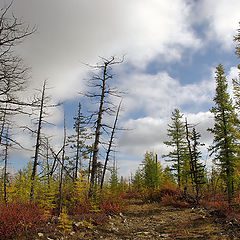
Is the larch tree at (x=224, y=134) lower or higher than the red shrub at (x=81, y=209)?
higher

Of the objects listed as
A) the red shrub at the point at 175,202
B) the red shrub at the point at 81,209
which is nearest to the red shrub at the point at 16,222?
the red shrub at the point at 81,209

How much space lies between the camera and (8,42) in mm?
8031

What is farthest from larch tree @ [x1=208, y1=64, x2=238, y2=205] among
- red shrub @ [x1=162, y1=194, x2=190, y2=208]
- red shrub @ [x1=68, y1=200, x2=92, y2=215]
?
red shrub @ [x1=68, y1=200, x2=92, y2=215]

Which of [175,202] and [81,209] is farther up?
[81,209]

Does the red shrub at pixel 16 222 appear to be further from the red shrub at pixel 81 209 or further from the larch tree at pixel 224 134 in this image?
the larch tree at pixel 224 134

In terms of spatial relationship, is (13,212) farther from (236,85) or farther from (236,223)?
(236,85)

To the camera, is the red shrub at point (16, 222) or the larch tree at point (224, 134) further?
the larch tree at point (224, 134)

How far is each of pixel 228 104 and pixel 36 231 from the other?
62.5 ft

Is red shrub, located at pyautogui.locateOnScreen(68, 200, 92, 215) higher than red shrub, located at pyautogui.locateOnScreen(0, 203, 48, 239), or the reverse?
red shrub, located at pyautogui.locateOnScreen(0, 203, 48, 239)

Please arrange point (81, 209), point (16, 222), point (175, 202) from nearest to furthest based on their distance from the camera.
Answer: point (16, 222), point (81, 209), point (175, 202)

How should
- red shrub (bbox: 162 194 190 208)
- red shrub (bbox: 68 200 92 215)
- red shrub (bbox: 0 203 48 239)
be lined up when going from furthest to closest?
1. red shrub (bbox: 162 194 190 208)
2. red shrub (bbox: 68 200 92 215)
3. red shrub (bbox: 0 203 48 239)

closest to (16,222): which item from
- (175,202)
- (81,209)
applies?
(81,209)

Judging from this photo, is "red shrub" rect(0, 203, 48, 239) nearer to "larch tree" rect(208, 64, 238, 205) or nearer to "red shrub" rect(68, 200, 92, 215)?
"red shrub" rect(68, 200, 92, 215)

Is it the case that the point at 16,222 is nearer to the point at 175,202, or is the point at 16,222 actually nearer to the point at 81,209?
the point at 81,209
